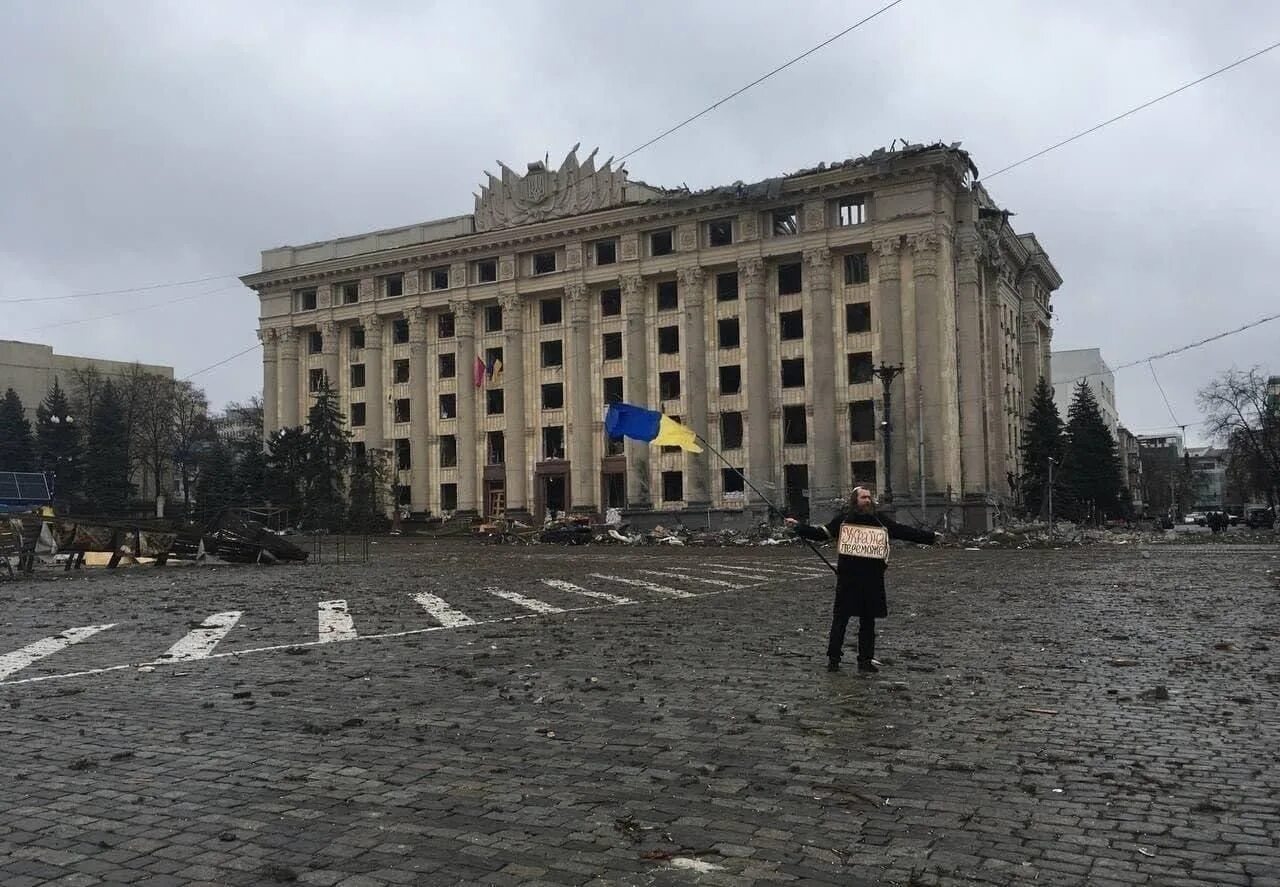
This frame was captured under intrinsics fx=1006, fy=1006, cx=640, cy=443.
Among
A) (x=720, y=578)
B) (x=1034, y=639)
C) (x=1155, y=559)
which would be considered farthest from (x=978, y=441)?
(x=1034, y=639)

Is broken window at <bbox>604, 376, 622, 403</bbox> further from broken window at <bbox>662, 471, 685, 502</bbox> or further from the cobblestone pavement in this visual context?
the cobblestone pavement

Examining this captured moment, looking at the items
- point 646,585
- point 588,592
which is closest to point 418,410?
point 646,585

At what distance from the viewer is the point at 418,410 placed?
71.6 m

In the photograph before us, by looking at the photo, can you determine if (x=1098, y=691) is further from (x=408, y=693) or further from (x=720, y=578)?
(x=720, y=578)

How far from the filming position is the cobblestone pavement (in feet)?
14.6

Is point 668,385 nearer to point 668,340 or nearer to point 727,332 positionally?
point 668,340

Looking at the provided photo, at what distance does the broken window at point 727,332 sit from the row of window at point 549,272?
4.45 feet

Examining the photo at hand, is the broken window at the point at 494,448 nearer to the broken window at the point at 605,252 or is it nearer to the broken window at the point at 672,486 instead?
the broken window at the point at 672,486

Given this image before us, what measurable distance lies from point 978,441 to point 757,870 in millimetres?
56693

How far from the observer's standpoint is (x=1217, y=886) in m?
4.06

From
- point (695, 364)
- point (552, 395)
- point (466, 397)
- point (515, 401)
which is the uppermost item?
point (695, 364)

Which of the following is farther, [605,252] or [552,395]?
[552,395]

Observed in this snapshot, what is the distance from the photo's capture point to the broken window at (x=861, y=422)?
5875cm

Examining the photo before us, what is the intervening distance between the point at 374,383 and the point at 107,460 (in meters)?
21.8
